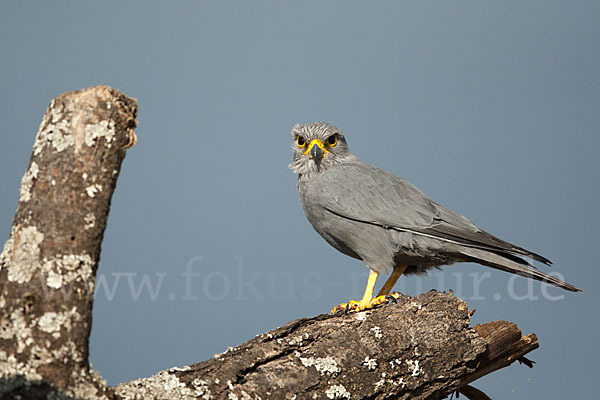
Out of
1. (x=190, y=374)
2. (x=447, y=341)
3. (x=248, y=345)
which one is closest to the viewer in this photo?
(x=190, y=374)

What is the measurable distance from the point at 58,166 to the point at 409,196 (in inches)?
115

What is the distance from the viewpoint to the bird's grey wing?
4586 mm

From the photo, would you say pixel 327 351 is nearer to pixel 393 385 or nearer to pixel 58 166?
pixel 393 385

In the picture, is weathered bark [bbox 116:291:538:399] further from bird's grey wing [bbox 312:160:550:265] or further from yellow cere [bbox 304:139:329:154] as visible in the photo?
yellow cere [bbox 304:139:329:154]

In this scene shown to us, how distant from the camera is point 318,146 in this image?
5.16 metres

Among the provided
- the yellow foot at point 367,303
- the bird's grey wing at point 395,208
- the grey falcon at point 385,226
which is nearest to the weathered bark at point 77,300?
the yellow foot at point 367,303

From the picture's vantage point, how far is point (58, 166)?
2.77 metres

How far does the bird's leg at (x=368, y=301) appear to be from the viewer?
446 centimetres

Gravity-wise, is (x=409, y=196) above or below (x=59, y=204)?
above

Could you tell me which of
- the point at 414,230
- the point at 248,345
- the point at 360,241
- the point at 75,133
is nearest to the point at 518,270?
the point at 414,230

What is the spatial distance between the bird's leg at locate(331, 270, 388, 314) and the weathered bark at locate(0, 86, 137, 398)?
2.11m

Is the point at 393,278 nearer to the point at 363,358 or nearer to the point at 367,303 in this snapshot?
the point at 367,303

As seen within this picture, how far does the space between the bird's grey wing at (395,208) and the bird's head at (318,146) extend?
16 centimetres

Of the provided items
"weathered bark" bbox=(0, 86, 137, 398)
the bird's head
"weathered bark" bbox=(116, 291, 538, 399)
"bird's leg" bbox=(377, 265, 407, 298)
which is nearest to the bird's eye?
the bird's head
